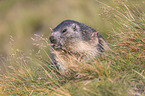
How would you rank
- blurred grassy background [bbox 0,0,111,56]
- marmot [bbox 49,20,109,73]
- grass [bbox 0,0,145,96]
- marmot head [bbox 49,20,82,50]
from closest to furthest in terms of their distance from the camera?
1. grass [bbox 0,0,145,96]
2. marmot [bbox 49,20,109,73]
3. marmot head [bbox 49,20,82,50]
4. blurred grassy background [bbox 0,0,111,56]

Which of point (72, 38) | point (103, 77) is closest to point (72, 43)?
point (72, 38)

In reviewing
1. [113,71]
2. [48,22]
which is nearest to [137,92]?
[113,71]

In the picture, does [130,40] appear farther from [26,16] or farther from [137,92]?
[26,16]

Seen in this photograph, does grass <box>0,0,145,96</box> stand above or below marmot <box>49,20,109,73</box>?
below

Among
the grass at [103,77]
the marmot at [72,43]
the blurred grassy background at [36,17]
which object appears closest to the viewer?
the grass at [103,77]

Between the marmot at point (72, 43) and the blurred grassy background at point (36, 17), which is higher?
the blurred grassy background at point (36, 17)

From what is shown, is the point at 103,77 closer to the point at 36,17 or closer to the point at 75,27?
the point at 75,27

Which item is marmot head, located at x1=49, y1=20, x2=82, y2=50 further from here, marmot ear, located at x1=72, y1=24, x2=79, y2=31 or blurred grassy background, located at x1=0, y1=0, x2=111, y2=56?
blurred grassy background, located at x1=0, y1=0, x2=111, y2=56

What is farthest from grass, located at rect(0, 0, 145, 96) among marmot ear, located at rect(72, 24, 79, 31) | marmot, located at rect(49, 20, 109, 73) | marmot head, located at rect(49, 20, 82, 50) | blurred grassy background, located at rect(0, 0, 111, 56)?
blurred grassy background, located at rect(0, 0, 111, 56)

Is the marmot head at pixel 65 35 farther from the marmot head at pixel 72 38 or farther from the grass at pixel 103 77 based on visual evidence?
the grass at pixel 103 77

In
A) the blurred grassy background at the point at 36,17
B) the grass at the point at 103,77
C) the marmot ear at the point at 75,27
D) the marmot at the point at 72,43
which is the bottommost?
the grass at the point at 103,77

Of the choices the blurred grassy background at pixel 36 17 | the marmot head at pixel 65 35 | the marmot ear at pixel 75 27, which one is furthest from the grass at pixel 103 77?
the blurred grassy background at pixel 36 17
